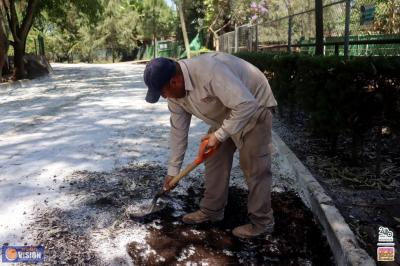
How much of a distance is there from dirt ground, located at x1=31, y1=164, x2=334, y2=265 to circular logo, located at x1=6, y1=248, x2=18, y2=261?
200 millimetres

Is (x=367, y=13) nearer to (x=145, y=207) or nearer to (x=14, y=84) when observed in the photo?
(x=145, y=207)

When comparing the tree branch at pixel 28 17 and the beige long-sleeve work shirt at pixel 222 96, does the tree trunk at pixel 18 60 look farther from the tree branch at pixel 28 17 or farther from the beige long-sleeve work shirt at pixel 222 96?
the beige long-sleeve work shirt at pixel 222 96

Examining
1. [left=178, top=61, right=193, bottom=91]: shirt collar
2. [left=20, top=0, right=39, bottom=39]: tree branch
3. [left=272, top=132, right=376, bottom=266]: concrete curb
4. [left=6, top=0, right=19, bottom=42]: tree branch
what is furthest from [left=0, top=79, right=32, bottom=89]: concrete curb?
[left=178, top=61, right=193, bottom=91]: shirt collar

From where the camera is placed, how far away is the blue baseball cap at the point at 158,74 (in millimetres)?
2645

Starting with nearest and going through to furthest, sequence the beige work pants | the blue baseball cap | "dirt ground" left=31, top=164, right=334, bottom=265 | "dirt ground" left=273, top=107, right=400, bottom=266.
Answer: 1. the blue baseball cap
2. "dirt ground" left=31, top=164, right=334, bottom=265
3. the beige work pants
4. "dirt ground" left=273, top=107, right=400, bottom=266

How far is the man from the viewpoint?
105 inches

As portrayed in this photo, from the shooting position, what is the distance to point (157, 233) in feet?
10.5

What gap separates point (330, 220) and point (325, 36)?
5432mm

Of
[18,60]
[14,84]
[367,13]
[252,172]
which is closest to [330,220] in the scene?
[252,172]

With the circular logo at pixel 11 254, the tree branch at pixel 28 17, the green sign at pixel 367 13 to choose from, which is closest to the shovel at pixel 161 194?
the circular logo at pixel 11 254

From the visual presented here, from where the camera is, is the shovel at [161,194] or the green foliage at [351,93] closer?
the shovel at [161,194]

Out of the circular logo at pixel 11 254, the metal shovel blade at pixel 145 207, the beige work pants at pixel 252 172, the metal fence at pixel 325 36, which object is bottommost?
the circular logo at pixel 11 254

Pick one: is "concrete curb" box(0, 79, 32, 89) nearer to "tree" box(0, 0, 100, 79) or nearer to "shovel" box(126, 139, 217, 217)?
"tree" box(0, 0, 100, 79)

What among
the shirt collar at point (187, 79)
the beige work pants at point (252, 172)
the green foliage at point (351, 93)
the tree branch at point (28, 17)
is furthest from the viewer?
the tree branch at point (28, 17)
